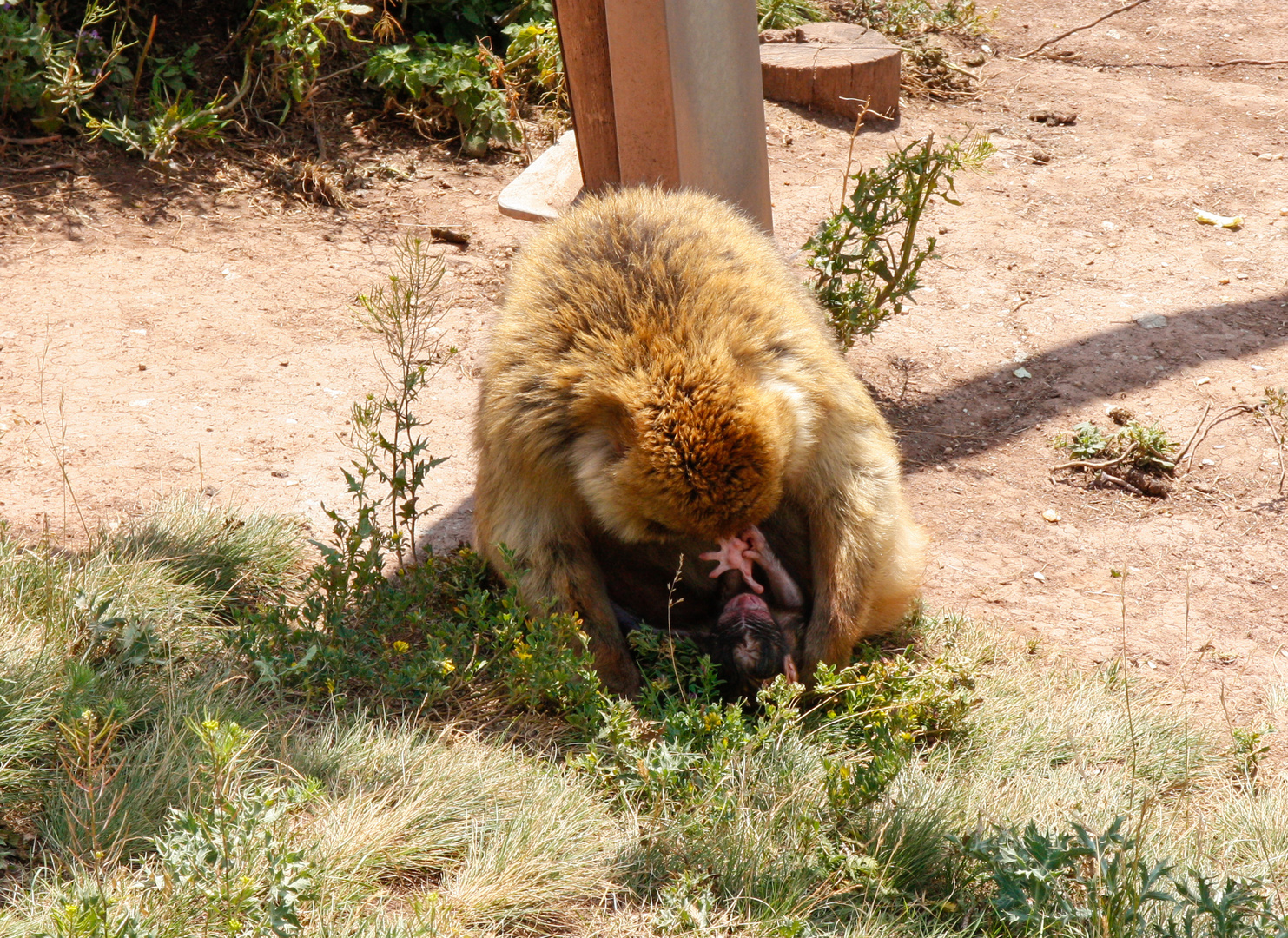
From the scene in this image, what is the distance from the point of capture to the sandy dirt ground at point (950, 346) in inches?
199

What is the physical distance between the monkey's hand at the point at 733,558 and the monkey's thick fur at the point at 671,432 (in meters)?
0.15

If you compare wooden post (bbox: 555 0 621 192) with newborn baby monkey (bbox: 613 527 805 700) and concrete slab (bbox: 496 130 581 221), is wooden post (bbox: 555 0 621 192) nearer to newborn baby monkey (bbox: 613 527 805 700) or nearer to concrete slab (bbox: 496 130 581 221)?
concrete slab (bbox: 496 130 581 221)

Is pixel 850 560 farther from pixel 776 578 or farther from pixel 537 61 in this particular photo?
pixel 537 61

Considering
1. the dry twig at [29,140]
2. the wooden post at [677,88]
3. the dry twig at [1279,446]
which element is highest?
the wooden post at [677,88]

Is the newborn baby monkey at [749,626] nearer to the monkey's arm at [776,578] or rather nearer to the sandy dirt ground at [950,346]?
the monkey's arm at [776,578]

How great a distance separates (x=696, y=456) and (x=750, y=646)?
901 mm

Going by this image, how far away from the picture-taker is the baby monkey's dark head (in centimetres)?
405

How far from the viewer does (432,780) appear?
3.44 m

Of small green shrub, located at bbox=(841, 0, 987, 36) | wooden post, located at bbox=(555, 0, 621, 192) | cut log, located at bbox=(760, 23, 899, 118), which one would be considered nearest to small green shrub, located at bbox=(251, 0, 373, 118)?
wooden post, located at bbox=(555, 0, 621, 192)

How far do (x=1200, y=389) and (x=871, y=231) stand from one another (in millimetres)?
2008

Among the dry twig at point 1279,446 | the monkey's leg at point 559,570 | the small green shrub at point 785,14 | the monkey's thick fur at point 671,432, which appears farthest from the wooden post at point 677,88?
the small green shrub at point 785,14

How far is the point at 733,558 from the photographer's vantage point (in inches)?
157

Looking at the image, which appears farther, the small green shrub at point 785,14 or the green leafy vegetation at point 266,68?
the small green shrub at point 785,14

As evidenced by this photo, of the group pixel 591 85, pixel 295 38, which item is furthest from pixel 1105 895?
pixel 295 38
